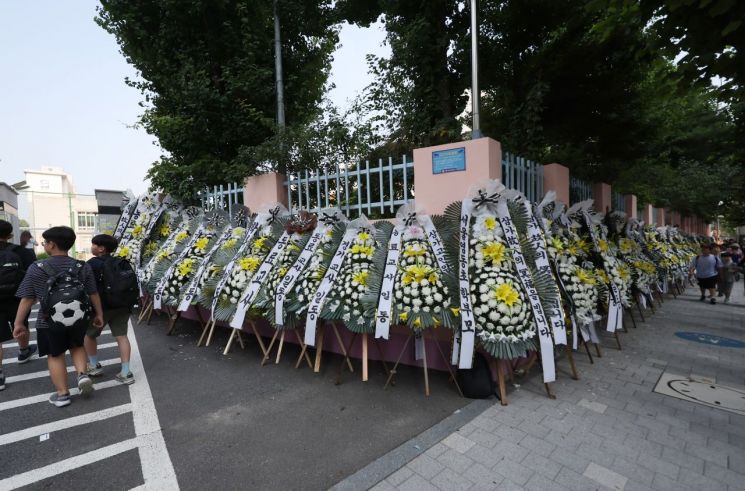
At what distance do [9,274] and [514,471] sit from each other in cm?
579

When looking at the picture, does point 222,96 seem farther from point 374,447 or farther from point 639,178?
point 639,178

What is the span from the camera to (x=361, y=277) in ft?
13.3

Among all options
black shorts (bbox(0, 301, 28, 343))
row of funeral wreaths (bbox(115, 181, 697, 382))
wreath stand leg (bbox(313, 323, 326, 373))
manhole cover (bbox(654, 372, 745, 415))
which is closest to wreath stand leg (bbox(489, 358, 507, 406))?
row of funeral wreaths (bbox(115, 181, 697, 382))

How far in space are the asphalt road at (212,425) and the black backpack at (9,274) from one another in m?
1.10

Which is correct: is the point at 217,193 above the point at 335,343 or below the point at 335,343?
above

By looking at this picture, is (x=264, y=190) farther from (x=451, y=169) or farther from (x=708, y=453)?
(x=708, y=453)

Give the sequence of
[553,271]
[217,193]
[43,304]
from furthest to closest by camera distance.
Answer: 1. [217,193]
2. [553,271]
3. [43,304]

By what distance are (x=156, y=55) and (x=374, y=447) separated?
34.3 ft

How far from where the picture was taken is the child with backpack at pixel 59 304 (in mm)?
3510

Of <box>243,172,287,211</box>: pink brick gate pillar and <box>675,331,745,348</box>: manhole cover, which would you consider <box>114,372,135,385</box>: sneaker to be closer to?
<box>243,172,287,211</box>: pink brick gate pillar

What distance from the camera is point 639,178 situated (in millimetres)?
15891

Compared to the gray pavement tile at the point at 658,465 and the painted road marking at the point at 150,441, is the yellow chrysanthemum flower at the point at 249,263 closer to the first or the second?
the painted road marking at the point at 150,441

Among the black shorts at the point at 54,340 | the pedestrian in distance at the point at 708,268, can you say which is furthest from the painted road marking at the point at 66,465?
the pedestrian in distance at the point at 708,268

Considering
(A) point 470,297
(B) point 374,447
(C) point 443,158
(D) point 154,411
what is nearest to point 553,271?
(A) point 470,297
